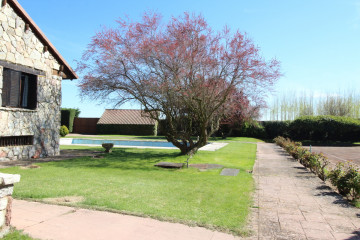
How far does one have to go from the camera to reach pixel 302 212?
5.12 meters

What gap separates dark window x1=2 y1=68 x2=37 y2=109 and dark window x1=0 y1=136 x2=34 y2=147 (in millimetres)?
1248

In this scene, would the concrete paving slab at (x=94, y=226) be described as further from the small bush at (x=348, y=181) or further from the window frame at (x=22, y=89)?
the window frame at (x=22, y=89)

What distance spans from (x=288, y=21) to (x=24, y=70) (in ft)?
35.0

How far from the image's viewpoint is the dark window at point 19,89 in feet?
32.3

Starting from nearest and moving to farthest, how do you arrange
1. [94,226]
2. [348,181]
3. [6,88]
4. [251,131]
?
[94,226], [348,181], [6,88], [251,131]

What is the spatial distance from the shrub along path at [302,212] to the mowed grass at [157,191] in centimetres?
36

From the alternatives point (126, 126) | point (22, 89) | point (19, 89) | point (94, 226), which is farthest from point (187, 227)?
point (126, 126)

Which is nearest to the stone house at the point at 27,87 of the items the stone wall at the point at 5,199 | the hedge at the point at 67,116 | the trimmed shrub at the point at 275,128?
the stone wall at the point at 5,199

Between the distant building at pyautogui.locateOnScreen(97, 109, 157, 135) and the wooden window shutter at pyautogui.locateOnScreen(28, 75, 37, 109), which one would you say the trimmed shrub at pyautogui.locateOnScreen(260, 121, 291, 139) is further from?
the wooden window shutter at pyautogui.locateOnScreen(28, 75, 37, 109)

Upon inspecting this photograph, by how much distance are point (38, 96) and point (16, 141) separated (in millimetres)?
2017

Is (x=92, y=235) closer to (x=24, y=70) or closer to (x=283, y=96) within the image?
(x=24, y=70)

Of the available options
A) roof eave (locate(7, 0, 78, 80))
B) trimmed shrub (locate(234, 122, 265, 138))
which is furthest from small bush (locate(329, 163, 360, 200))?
trimmed shrub (locate(234, 122, 265, 138))

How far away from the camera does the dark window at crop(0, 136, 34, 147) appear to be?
10.1 meters

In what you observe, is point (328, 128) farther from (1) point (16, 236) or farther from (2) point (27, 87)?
(1) point (16, 236)
